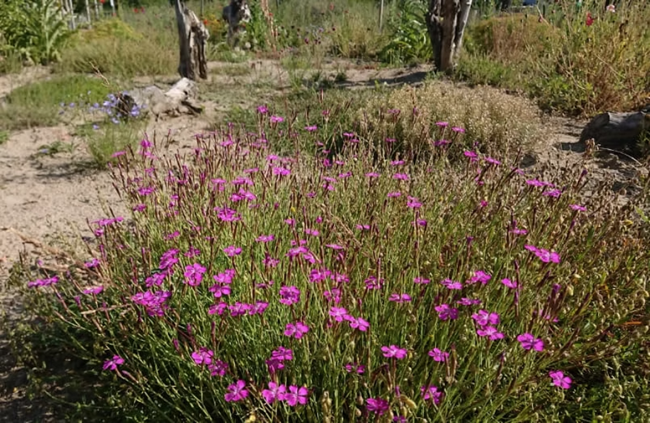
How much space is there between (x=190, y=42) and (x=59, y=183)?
428cm

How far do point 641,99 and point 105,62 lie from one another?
8917 millimetres

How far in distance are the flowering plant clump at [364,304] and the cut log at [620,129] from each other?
2772 millimetres

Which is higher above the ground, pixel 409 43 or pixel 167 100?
pixel 409 43

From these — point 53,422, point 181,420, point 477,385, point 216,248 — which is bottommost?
point 53,422

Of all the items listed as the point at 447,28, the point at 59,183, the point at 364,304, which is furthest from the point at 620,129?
the point at 59,183

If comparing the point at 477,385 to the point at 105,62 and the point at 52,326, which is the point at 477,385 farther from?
the point at 105,62

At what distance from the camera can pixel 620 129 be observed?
16.1 feet

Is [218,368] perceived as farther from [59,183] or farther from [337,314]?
[59,183]

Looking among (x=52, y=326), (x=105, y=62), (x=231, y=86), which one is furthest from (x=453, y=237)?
(x=105, y=62)

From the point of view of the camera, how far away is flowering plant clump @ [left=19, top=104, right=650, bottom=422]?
5.00ft

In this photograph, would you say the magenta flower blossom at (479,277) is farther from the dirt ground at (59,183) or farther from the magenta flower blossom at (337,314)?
the dirt ground at (59,183)

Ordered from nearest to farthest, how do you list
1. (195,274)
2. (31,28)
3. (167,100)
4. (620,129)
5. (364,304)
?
1. (195,274)
2. (364,304)
3. (620,129)
4. (167,100)
5. (31,28)

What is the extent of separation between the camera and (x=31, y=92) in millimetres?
7645

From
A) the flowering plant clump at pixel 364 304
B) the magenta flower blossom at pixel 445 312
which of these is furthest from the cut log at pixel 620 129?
the magenta flower blossom at pixel 445 312
